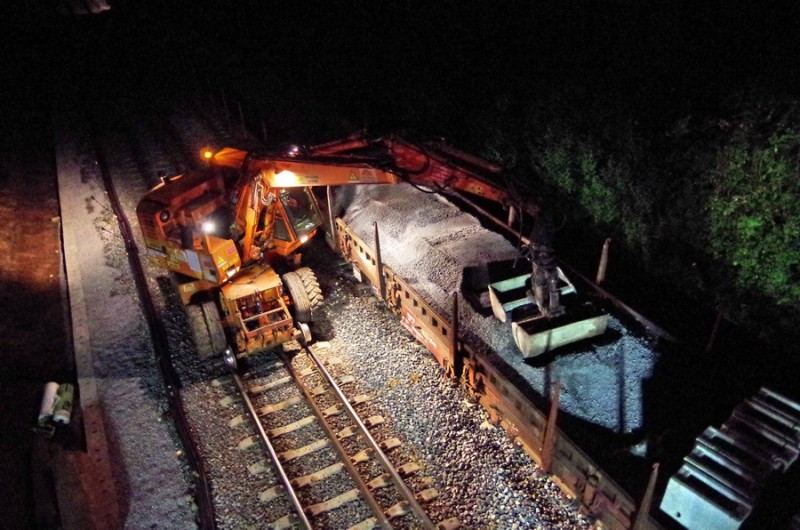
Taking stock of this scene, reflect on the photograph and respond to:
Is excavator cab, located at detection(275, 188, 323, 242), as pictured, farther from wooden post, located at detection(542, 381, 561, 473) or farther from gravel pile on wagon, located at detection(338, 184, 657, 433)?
wooden post, located at detection(542, 381, 561, 473)

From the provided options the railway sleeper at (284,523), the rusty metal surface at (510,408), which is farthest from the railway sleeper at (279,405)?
the rusty metal surface at (510,408)

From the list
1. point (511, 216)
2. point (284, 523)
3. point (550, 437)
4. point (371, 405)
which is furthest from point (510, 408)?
point (511, 216)

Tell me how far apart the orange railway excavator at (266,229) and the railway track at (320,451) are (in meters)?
0.93

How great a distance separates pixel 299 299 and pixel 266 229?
5.07 feet

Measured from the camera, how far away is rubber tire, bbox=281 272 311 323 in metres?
11.0

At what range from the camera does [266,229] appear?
10891mm

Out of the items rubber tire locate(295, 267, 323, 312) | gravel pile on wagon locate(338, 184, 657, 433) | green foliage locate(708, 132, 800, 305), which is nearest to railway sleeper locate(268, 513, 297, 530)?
gravel pile on wagon locate(338, 184, 657, 433)

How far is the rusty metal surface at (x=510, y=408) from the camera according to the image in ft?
21.4

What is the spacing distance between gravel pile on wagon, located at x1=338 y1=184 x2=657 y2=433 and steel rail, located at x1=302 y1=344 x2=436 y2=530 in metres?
2.33

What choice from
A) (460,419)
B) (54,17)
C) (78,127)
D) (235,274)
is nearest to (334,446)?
(460,419)

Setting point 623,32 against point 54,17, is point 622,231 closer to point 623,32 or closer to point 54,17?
point 623,32

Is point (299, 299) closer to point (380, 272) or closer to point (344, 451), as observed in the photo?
point (380, 272)

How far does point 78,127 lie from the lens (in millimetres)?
22078

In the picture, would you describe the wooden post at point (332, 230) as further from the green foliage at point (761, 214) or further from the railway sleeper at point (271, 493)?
the green foliage at point (761, 214)
